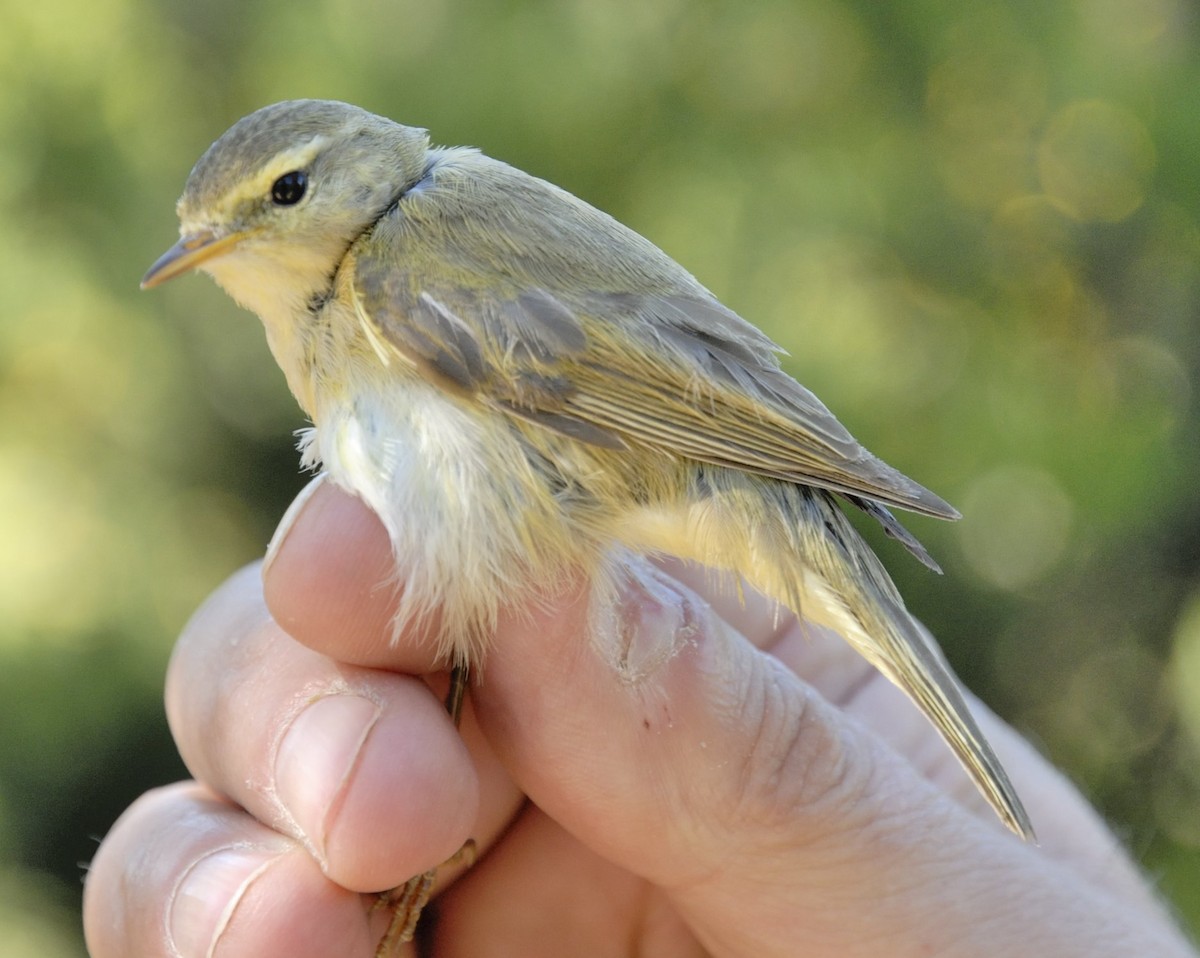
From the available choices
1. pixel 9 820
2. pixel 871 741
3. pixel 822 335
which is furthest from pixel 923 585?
pixel 9 820

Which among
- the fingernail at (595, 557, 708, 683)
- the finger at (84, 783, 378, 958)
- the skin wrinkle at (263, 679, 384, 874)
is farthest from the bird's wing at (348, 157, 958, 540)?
the finger at (84, 783, 378, 958)

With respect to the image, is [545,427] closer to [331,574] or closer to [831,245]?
[331,574]

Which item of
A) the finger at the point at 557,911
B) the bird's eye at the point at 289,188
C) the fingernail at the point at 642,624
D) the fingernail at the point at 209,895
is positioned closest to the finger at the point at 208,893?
the fingernail at the point at 209,895

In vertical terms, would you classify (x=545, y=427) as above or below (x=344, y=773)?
above

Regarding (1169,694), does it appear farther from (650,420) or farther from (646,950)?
(650,420)

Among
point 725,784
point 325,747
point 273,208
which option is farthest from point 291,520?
point 725,784

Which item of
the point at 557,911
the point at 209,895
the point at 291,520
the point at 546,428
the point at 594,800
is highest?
the point at 546,428
